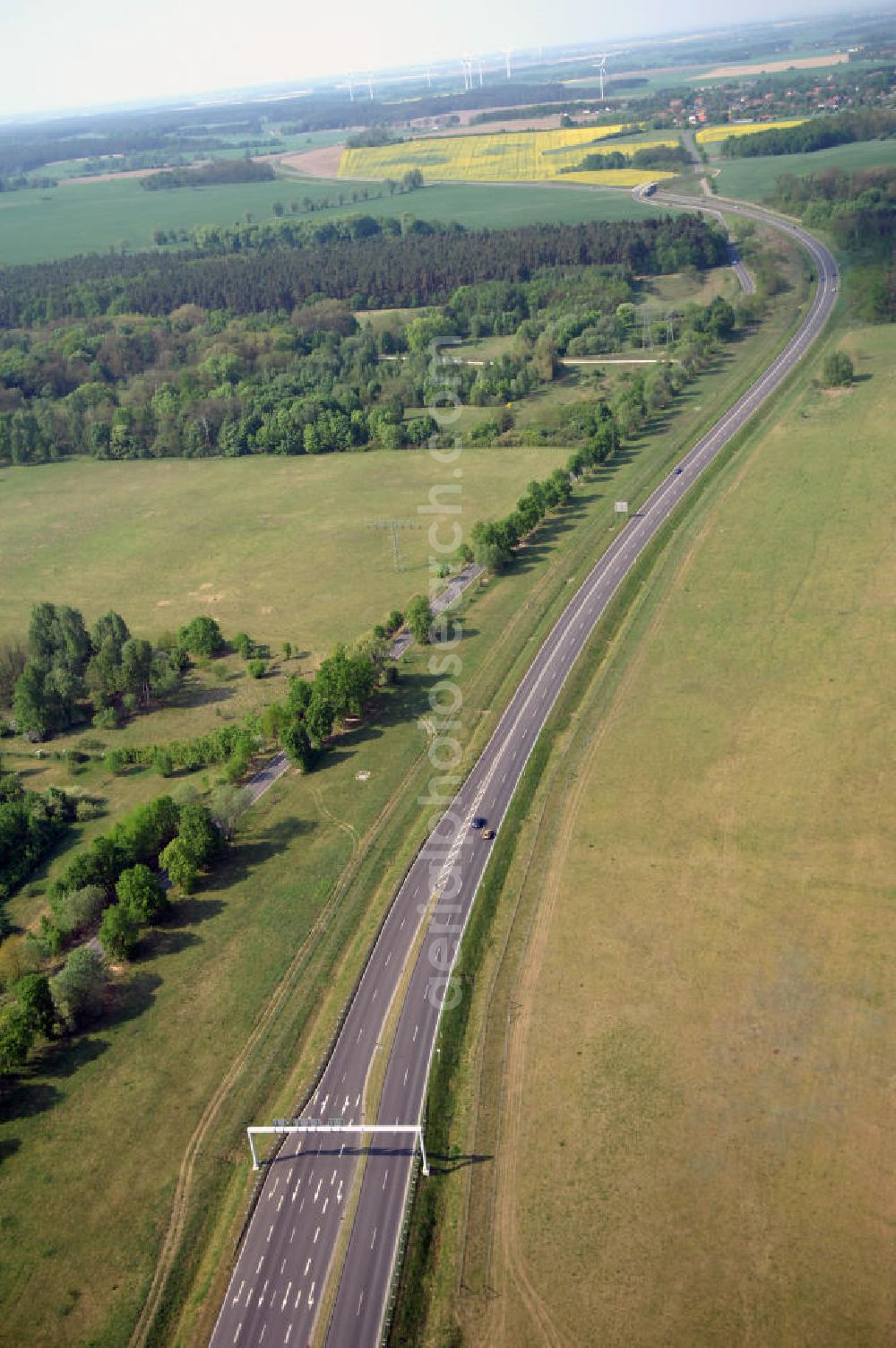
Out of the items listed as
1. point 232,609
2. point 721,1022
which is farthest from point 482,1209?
point 232,609

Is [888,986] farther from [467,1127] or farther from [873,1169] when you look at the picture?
[467,1127]

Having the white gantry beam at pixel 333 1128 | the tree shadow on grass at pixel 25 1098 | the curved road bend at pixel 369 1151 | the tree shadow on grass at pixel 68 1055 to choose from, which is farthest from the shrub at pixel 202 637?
the white gantry beam at pixel 333 1128

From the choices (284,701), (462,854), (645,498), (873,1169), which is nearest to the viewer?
(873,1169)

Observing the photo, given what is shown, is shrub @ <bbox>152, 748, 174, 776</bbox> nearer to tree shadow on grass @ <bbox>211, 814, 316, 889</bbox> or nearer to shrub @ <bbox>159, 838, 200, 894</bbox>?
tree shadow on grass @ <bbox>211, 814, 316, 889</bbox>

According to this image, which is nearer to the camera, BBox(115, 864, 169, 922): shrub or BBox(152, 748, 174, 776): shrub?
BBox(115, 864, 169, 922): shrub

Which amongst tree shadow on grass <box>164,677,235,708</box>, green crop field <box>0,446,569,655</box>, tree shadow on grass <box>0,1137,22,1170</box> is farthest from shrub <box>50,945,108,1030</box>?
green crop field <box>0,446,569,655</box>

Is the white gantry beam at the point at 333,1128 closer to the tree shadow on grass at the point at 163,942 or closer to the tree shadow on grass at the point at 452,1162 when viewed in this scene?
the tree shadow on grass at the point at 452,1162

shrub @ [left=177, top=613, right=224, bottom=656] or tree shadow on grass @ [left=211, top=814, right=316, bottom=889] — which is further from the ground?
shrub @ [left=177, top=613, right=224, bottom=656]

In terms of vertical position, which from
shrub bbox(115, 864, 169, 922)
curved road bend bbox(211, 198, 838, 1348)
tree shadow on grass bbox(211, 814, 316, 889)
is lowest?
curved road bend bbox(211, 198, 838, 1348)

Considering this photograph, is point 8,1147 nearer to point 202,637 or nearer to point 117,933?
point 117,933
